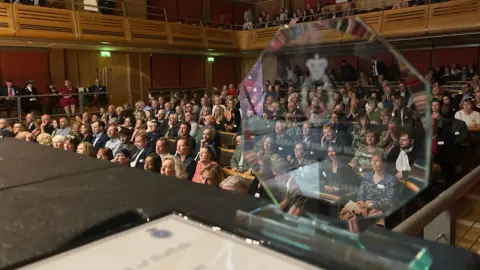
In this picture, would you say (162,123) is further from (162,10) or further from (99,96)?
(162,10)

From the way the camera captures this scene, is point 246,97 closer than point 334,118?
No

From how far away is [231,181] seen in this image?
6.31 ft

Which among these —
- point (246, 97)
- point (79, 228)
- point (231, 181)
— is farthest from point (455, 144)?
point (79, 228)

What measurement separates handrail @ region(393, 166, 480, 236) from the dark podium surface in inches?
5.9

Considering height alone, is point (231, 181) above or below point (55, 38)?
below

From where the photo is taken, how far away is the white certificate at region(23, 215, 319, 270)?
1.71ft

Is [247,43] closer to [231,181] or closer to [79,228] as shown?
[231,181]

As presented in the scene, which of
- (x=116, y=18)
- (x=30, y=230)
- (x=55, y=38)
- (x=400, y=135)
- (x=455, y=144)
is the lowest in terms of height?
(x=455, y=144)

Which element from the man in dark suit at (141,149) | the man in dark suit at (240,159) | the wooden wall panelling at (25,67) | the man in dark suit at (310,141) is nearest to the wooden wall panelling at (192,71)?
the wooden wall panelling at (25,67)

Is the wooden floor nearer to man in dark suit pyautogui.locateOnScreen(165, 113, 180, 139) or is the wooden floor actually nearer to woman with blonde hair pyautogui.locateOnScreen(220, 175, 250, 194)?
woman with blonde hair pyautogui.locateOnScreen(220, 175, 250, 194)

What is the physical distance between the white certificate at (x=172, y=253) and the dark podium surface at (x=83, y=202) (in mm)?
46

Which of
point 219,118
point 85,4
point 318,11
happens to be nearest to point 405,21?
point 318,11

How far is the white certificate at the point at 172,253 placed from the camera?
20.5 inches

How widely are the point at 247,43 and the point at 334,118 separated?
39.6 ft
